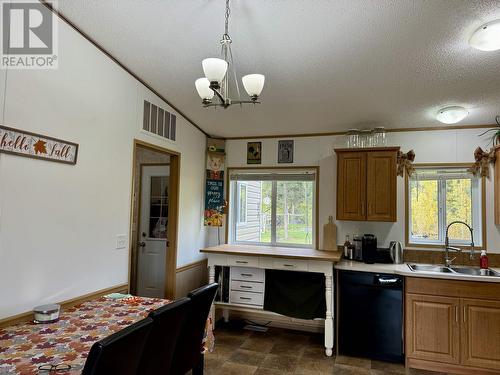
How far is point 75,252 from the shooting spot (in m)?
2.54

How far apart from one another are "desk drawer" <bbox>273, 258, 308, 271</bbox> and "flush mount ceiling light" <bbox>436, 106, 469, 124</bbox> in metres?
1.98

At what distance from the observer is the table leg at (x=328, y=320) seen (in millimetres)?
3324

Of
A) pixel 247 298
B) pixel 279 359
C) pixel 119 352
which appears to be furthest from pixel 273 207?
pixel 119 352

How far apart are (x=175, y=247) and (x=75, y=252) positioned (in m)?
1.33

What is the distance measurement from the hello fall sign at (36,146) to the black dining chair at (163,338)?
138cm

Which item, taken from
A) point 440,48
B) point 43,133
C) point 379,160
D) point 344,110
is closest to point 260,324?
point 379,160

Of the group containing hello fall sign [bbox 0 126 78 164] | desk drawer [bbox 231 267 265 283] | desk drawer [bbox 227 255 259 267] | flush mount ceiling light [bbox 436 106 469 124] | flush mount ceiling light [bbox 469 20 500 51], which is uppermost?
flush mount ceiling light [bbox 469 20 500 51]

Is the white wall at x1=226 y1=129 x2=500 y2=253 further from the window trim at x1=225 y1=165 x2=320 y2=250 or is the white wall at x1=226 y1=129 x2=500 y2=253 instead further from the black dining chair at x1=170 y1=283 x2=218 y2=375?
the black dining chair at x1=170 y1=283 x2=218 y2=375

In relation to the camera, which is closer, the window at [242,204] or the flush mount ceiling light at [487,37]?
the flush mount ceiling light at [487,37]

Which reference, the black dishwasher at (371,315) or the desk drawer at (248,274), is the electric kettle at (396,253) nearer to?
the black dishwasher at (371,315)

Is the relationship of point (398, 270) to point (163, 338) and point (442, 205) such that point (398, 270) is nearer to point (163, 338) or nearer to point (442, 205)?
point (442, 205)

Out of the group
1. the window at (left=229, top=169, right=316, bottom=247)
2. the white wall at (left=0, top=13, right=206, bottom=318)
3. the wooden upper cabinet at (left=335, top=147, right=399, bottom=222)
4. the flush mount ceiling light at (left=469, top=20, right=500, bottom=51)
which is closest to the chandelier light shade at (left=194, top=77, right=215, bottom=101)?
the white wall at (left=0, top=13, right=206, bottom=318)

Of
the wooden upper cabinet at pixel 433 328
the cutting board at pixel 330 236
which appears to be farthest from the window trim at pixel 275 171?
the wooden upper cabinet at pixel 433 328

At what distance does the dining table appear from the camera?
1.50m
